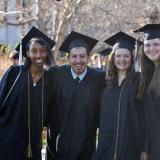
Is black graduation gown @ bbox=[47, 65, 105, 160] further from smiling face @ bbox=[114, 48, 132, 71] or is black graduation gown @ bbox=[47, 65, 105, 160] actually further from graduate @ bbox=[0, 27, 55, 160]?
smiling face @ bbox=[114, 48, 132, 71]

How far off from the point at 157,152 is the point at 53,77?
1.69 metres

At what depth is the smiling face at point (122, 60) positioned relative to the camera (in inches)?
230

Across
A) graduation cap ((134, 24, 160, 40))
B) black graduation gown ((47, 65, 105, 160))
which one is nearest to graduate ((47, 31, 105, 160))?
black graduation gown ((47, 65, 105, 160))

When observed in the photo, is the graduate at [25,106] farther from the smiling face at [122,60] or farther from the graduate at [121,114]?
the smiling face at [122,60]

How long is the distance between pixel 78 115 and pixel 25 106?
2.06 feet

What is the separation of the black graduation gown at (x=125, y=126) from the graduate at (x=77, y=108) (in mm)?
441

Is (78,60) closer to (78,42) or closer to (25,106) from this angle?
(78,42)

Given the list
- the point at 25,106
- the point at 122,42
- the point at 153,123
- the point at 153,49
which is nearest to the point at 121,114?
the point at 153,123

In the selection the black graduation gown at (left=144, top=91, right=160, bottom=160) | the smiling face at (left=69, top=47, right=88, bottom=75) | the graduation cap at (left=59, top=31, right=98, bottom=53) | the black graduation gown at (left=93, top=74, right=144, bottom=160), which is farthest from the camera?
the graduation cap at (left=59, top=31, right=98, bottom=53)

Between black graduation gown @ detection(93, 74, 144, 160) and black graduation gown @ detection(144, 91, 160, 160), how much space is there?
18cm

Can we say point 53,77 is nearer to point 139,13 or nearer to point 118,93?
point 118,93

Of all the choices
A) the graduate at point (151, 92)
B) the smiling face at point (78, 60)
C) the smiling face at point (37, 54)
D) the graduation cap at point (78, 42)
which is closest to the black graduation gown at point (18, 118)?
the smiling face at point (37, 54)

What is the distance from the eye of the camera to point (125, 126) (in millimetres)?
5742

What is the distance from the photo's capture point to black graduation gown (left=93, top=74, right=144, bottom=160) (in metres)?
5.71
